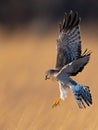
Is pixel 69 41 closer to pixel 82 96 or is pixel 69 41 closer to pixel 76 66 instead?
pixel 76 66

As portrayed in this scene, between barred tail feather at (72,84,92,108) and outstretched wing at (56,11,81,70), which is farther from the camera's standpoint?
outstretched wing at (56,11,81,70)

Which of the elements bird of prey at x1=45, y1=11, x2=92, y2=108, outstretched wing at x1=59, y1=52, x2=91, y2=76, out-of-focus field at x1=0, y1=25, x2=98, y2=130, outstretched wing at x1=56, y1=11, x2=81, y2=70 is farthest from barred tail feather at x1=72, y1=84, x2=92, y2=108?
out-of-focus field at x1=0, y1=25, x2=98, y2=130

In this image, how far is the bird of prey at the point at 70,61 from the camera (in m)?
7.16

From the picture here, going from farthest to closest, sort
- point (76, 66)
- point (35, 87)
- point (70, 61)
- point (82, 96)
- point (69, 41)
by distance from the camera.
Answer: point (35, 87), point (69, 41), point (70, 61), point (76, 66), point (82, 96)

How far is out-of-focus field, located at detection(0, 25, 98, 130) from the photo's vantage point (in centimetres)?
820

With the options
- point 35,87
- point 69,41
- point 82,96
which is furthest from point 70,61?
point 35,87

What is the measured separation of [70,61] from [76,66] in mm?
248

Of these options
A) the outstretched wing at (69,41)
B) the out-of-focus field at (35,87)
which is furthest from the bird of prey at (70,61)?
the out-of-focus field at (35,87)

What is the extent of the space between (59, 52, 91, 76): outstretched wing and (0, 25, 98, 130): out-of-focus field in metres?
0.61

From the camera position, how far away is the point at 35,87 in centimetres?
1025

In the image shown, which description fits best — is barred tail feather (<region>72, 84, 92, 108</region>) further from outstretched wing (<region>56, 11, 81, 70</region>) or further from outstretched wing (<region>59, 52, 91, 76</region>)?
outstretched wing (<region>56, 11, 81, 70</region>)

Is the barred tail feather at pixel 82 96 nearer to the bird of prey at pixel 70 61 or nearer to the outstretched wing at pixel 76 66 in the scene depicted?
the bird of prey at pixel 70 61

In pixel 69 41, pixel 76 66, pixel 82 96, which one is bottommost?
pixel 82 96

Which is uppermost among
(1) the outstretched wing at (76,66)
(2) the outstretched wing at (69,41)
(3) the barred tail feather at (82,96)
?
(2) the outstretched wing at (69,41)
